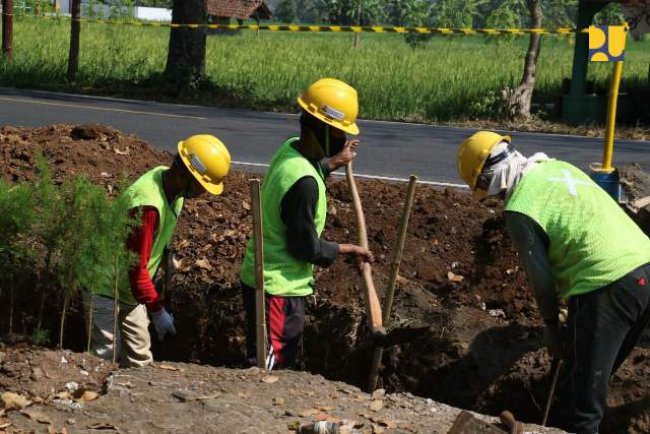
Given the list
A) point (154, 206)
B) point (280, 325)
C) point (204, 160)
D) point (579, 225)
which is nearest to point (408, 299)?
point (280, 325)

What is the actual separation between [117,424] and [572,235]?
2.14 metres

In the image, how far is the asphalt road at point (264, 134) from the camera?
11.8 meters

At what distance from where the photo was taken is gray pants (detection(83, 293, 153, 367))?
5797mm

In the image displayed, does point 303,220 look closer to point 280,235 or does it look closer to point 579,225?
point 280,235

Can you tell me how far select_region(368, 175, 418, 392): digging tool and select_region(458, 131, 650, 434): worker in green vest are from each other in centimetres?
124

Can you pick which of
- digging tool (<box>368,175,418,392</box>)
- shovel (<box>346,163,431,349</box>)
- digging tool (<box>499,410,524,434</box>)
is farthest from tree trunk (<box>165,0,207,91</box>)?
digging tool (<box>499,410,524,434</box>)

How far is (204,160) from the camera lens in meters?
5.50

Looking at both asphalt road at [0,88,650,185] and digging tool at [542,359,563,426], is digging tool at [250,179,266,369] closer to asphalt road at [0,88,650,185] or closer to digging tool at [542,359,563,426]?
digging tool at [542,359,563,426]

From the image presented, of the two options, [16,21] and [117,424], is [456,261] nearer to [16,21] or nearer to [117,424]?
[117,424]

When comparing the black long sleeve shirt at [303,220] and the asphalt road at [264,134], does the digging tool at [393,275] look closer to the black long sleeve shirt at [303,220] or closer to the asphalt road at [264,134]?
the black long sleeve shirt at [303,220]

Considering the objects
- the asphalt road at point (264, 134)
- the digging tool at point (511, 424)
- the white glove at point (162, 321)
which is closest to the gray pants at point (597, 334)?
the digging tool at point (511, 424)

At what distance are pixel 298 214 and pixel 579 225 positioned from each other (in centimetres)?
129

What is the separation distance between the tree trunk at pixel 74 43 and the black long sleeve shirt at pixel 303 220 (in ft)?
53.0

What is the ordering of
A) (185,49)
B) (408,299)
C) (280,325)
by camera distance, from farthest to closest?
1. (185,49)
2. (408,299)
3. (280,325)
